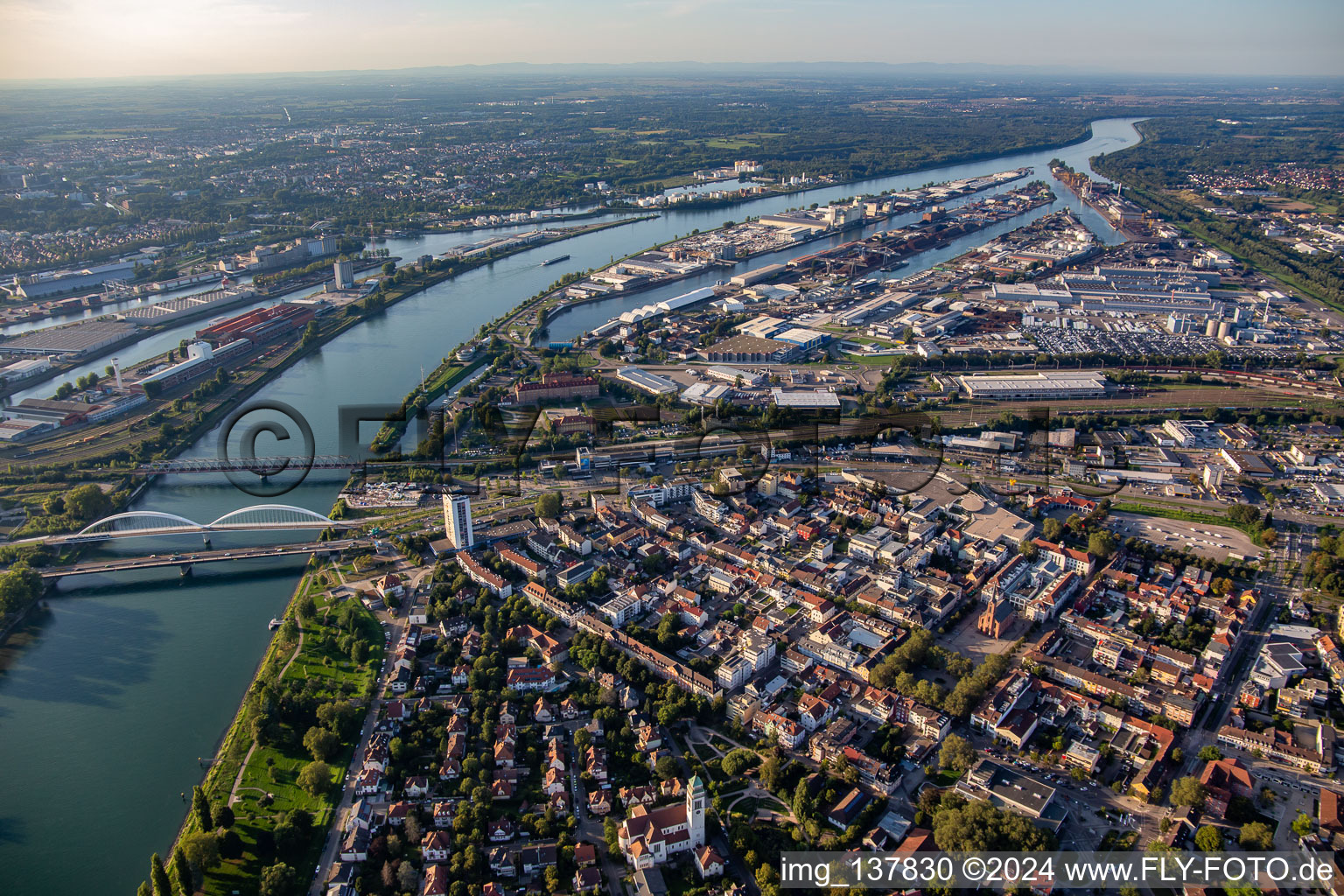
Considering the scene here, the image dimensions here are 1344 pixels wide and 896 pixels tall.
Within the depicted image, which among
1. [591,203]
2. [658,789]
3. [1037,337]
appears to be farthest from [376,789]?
[591,203]

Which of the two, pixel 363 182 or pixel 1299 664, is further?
pixel 363 182

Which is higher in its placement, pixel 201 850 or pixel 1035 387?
pixel 1035 387

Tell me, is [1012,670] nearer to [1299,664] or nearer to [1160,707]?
[1160,707]

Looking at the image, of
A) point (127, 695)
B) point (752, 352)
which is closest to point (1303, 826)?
point (127, 695)

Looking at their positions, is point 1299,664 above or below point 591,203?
below

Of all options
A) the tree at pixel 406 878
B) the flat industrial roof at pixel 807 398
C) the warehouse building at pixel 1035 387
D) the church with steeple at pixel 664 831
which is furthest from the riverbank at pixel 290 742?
the warehouse building at pixel 1035 387

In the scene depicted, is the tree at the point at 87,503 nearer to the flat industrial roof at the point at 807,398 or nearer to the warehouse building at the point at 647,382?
the warehouse building at the point at 647,382

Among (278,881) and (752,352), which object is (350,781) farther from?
(752,352)
